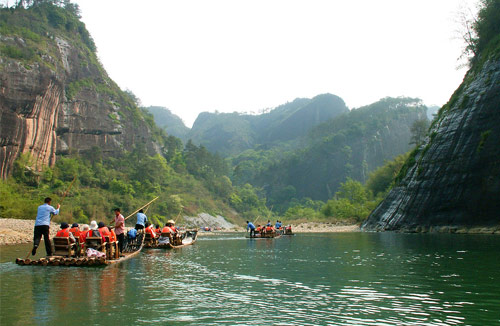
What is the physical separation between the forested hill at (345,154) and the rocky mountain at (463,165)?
96.7 metres

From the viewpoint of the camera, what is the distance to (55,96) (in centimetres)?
6869

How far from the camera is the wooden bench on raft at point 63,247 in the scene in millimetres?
17359

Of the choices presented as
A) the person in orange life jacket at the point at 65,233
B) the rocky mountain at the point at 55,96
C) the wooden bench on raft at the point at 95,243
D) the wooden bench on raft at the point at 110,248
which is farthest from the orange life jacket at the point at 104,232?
the rocky mountain at the point at 55,96

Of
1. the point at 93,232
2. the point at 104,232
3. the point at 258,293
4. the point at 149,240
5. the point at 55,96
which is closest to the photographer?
the point at 258,293

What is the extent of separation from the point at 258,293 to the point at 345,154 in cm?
14423

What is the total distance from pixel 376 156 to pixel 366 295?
475 feet

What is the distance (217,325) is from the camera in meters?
8.84

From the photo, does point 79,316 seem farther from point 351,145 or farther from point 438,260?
point 351,145

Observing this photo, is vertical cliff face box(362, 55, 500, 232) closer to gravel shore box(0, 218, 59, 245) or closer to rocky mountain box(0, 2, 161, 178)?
gravel shore box(0, 218, 59, 245)

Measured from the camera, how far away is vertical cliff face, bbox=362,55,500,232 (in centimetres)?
3862

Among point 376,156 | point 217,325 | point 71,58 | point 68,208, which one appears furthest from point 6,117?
point 376,156

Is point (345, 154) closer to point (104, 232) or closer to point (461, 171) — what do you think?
point (461, 171)

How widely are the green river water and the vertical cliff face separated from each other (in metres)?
21.1

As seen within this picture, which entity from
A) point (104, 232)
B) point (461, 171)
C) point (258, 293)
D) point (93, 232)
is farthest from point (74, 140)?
point (258, 293)
